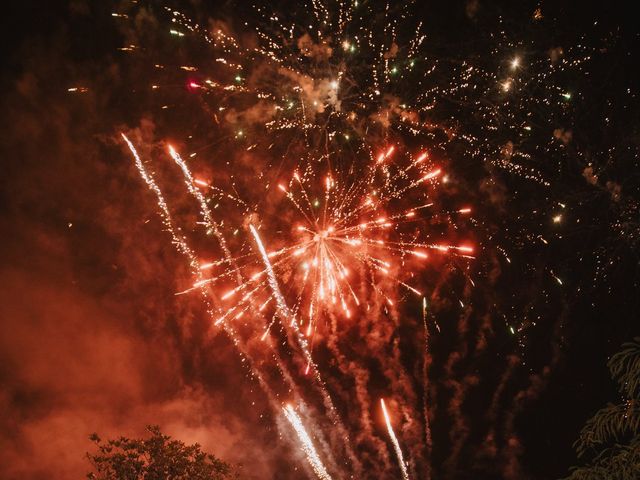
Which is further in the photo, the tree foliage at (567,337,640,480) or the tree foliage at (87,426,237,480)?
the tree foliage at (87,426,237,480)

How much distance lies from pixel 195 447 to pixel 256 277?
4.48 m

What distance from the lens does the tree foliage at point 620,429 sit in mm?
3004

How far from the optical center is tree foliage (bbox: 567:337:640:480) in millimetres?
3004

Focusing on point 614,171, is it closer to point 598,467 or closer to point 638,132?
point 638,132

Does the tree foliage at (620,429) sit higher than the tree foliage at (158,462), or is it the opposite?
the tree foliage at (158,462)

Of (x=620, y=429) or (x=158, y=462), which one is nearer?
(x=620, y=429)

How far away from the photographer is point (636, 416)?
3025mm

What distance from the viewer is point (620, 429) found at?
3.07 m

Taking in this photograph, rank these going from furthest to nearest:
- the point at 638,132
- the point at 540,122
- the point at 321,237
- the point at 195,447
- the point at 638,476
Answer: the point at 195,447, the point at 321,237, the point at 540,122, the point at 638,132, the point at 638,476

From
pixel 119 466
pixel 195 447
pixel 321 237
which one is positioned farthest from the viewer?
pixel 195 447

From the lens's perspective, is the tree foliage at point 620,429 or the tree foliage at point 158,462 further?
the tree foliage at point 158,462

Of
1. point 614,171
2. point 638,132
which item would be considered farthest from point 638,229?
point 638,132

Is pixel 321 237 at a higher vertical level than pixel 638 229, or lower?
higher

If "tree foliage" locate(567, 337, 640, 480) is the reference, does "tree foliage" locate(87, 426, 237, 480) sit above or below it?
above
